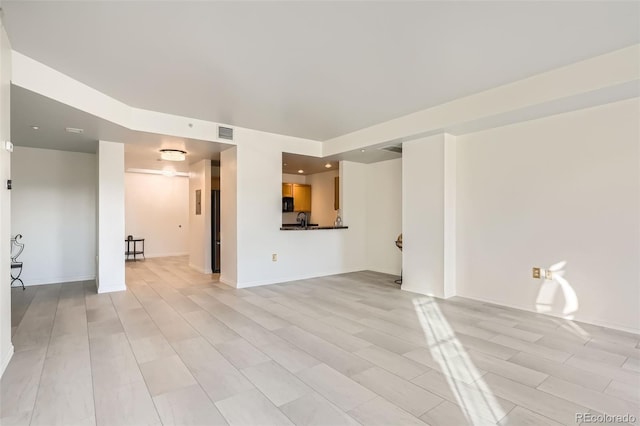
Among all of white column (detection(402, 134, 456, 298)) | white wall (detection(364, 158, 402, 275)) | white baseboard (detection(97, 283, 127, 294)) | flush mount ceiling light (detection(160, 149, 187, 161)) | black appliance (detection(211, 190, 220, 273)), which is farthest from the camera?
black appliance (detection(211, 190, 220, 273))

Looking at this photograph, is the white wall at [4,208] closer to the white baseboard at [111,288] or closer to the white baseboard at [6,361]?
the white baseboard at [6,361]

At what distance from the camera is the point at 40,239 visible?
5.62 metres

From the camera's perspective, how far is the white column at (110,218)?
4.97 m

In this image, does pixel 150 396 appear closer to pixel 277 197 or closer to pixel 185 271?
pixel 277 197

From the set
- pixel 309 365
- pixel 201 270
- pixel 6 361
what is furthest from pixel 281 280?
pixel 6 361

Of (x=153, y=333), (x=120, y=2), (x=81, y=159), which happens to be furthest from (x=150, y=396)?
(x=81, y=159)

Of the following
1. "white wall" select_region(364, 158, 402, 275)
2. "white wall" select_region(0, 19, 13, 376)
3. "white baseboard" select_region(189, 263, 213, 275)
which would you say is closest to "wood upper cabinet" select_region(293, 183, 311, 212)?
"white wall" select_region(364, 158, 402, 275)

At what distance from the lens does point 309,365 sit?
2527 mm

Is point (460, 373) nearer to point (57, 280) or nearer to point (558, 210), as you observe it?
point (558, 210)

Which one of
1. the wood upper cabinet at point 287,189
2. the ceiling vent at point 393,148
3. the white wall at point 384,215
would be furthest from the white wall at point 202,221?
the ceiling vent at point 393,148

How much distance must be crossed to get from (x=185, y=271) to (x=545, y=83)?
22.2 feet

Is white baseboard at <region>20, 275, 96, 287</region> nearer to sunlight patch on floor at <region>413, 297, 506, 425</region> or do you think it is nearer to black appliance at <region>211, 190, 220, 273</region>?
A: black appliance at <region>211, 190, 220, 273</region>

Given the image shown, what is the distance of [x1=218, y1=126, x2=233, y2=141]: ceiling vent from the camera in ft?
16.5

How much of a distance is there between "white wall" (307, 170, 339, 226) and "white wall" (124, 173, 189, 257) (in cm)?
401
